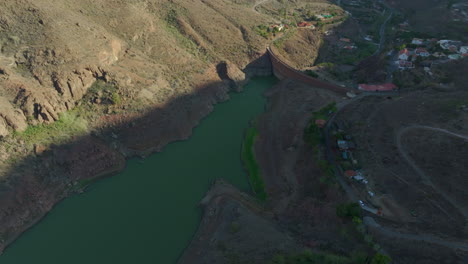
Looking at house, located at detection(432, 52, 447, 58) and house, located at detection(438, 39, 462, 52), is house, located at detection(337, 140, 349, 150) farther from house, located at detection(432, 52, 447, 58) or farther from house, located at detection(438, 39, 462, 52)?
house, located at detection(438, 39, 462, 52)

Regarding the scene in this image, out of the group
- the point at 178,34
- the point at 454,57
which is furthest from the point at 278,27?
the point at 454,57

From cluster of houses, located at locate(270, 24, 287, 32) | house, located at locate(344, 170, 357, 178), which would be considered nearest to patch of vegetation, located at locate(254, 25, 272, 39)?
cluster of houses, located at locate(270, 24, 287, 32)

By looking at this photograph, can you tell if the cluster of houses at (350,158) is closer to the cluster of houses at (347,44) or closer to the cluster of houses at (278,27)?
the cluster of houses at (347,44)

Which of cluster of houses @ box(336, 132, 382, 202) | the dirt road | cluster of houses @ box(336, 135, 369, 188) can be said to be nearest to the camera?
the dirt road

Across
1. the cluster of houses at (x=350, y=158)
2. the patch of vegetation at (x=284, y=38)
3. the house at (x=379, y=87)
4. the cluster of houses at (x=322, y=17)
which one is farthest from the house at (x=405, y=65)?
the cluster of houses at (x=322, y=17)

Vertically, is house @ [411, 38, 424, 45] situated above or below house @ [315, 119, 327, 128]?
above

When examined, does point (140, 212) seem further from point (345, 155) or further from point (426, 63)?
point (426, 63)
